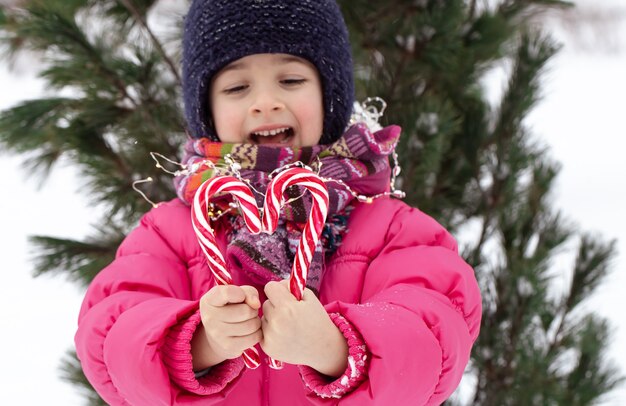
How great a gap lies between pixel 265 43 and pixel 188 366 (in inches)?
17.9

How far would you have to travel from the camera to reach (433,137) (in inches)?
48.1

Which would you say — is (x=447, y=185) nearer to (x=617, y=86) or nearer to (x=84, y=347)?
(x=84, y=347)

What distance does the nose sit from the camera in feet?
3.26

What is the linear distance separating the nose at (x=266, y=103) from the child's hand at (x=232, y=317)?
0.32 meters

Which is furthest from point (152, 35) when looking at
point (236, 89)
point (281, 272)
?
point (281, 272)

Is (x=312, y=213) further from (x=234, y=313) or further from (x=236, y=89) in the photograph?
(x=236, y=89)

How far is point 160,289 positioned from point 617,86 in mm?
3446

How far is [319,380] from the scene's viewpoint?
0.78 meters

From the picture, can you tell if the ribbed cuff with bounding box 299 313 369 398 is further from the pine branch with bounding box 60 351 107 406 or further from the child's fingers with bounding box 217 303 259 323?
the pine branch with bounding box 60 351 107 406

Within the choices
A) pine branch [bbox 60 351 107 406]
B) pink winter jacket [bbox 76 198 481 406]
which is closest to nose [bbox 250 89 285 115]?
pink winter jacket [bbox 76 198 481 406]

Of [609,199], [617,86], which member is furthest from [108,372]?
[617,86]

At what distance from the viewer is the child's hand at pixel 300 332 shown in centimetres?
74

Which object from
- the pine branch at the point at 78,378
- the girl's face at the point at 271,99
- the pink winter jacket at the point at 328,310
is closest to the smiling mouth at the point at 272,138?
the girl's face at the point at 271,99

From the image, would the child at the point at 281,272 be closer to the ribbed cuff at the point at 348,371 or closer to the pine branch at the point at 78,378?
the ribbed cuff at the point at 348,371
